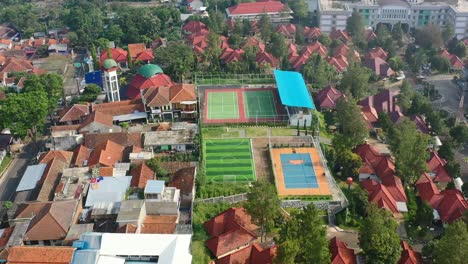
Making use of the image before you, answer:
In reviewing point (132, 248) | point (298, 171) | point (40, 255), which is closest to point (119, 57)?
point (298, 171)

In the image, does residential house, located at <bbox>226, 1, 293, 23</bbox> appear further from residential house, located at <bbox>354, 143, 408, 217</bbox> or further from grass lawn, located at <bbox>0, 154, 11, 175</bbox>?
grass lawn, located at <bbox>0, 154, 11, 175</bbox>

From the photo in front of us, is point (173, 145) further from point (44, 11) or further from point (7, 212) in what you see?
point (44, 11)

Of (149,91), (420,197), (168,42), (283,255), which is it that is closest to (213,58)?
(168,42)

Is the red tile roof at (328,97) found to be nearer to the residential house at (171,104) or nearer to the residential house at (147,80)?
the residential house at (171,104)

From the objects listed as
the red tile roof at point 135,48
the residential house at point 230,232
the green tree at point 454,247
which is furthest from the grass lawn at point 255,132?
the red tile roof at point 135,48

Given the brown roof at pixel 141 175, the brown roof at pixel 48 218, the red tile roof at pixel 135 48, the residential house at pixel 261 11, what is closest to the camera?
the brown roof at pixel 48 218

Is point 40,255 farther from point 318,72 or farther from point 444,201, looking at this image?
point 318,72

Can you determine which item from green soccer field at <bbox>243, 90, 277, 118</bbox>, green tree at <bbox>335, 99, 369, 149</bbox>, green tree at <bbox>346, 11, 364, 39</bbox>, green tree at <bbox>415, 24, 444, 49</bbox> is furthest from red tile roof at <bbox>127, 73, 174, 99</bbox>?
green tree at <bbox>415, 24, 444, 49</bbox>
